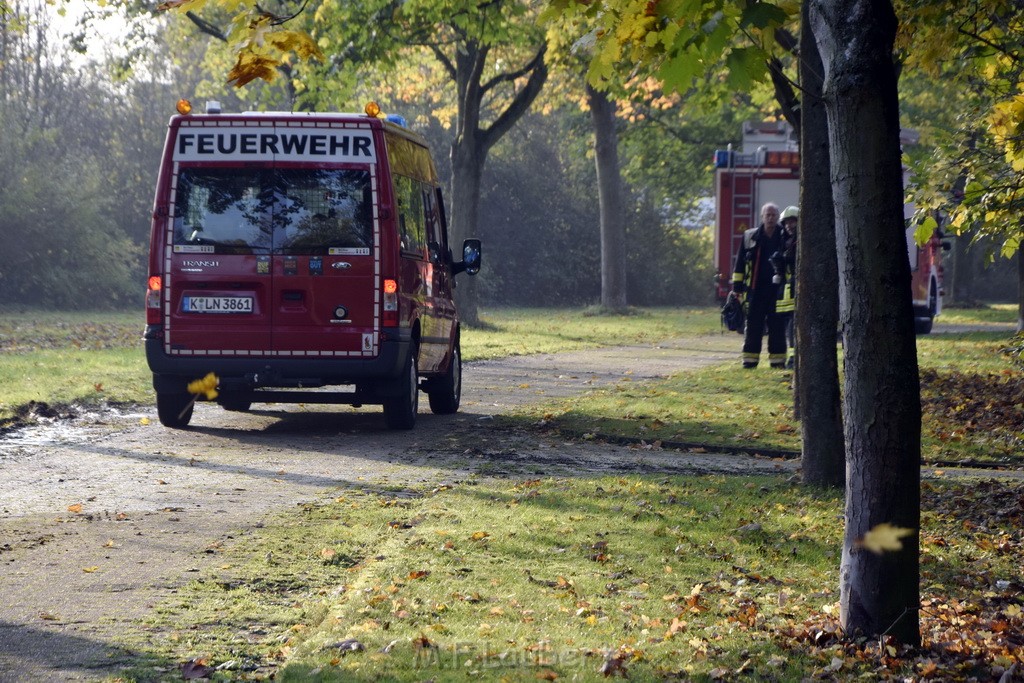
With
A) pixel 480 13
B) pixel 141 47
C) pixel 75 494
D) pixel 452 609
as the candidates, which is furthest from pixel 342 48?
pixel 452 609

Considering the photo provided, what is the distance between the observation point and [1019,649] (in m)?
5.01

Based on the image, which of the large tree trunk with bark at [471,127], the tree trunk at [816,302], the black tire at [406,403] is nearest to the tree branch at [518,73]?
the large tree trunk with bark at [471,127]

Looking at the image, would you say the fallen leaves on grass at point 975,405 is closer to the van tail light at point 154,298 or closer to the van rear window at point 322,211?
the van rear window at point 322,211

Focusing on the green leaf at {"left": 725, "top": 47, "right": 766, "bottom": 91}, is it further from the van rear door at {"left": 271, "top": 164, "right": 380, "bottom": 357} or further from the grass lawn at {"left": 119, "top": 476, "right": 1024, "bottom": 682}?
the van rear door at {"left": 271, "top": 164, "right": 380, "bottom": 357}

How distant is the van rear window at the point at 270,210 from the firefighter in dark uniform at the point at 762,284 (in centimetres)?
644

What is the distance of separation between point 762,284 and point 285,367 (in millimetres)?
7273

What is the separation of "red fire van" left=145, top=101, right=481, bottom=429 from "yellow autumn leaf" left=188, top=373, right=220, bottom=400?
0.11m

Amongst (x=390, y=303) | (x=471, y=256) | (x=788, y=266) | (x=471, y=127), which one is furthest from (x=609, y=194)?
(x=390, y=303)

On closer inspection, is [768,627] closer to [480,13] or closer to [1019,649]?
[1019,649]

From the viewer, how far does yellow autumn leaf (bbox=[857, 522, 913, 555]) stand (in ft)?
16.6

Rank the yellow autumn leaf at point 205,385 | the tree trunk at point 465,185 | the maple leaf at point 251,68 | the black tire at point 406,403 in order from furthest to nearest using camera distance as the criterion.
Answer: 1. the tree trunk at point 465,185
2. the black tire at point 406,403
3. the yellow autumn leaf at point 205,385
4. the maple leaf at point 251,68

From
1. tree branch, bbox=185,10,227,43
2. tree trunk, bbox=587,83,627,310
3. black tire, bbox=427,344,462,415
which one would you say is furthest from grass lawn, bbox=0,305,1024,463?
tree trunk, bbox=587,83,627,310

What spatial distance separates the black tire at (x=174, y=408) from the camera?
11453 mm

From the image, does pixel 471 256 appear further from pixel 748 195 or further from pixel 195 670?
pixel 748 195
